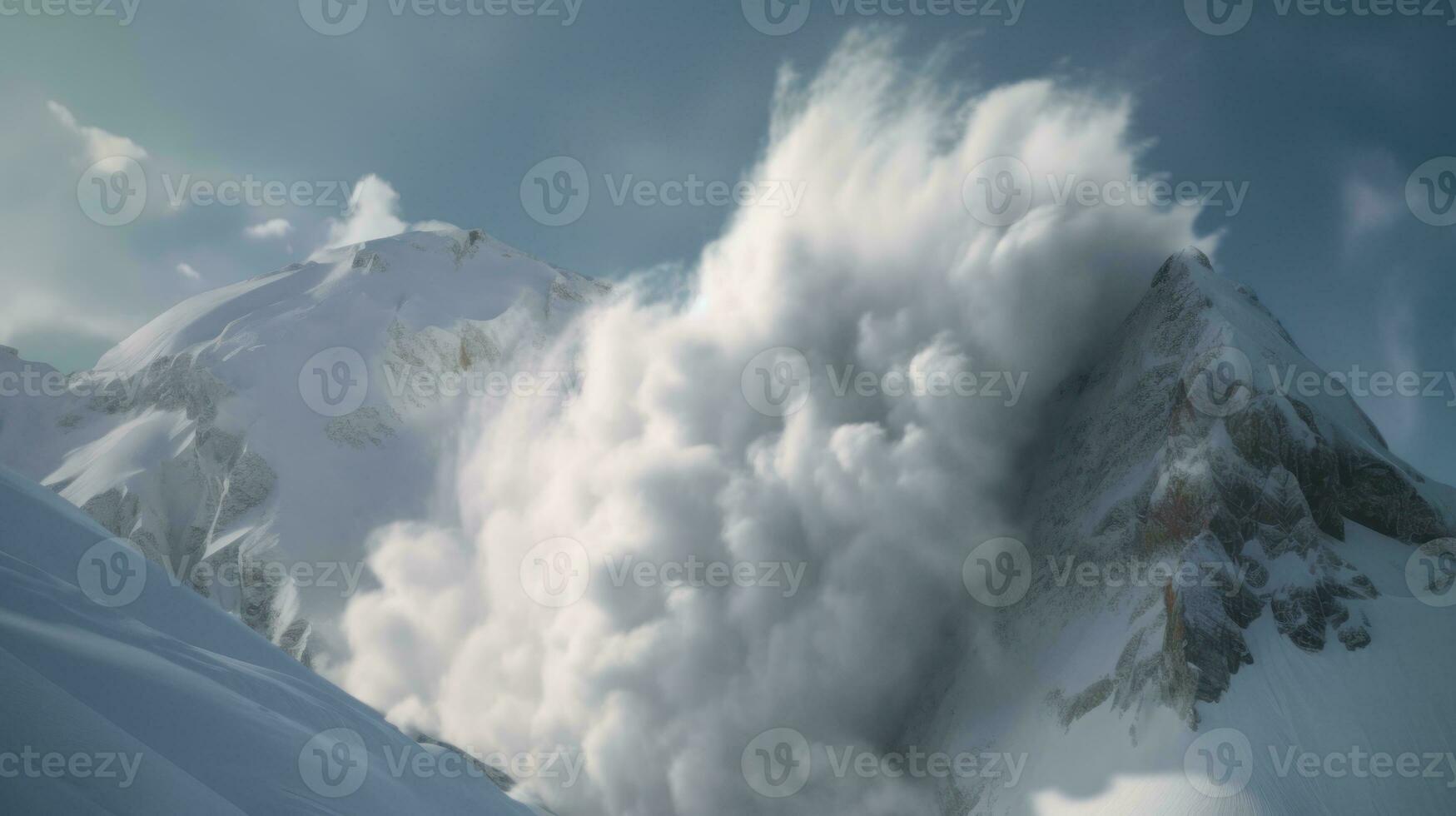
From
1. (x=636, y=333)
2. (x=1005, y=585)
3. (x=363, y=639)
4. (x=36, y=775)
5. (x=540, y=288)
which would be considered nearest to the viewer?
(x=36, y=775)

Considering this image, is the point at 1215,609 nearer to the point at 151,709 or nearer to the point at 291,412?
the point at 151,709

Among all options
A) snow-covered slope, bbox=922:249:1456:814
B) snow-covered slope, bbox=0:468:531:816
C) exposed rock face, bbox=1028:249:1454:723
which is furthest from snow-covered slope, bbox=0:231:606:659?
snow-covered slope, bbox=0:468:531:816

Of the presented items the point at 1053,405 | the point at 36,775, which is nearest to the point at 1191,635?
the point at 1053,405

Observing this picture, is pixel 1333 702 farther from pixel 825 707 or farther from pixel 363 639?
pixel 363 639

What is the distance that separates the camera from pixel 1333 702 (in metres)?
33.5

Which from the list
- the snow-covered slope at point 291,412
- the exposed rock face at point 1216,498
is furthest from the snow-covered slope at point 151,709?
the snow-covered slope at point 291,412

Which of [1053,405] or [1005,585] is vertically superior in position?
[1053,405]

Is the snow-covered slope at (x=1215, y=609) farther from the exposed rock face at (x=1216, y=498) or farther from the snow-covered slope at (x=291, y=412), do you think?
the snow-covered slope at (x=291, y=412)

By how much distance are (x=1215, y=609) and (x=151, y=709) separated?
137ft

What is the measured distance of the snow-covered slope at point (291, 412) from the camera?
7100 cm

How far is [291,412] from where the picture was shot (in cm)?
8162

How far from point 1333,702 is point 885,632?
76.4ft

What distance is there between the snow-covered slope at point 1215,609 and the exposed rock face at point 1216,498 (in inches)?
4.4

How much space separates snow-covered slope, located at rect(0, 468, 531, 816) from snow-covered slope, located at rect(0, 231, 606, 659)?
52.4 metres
